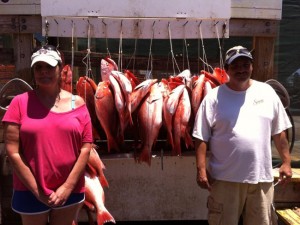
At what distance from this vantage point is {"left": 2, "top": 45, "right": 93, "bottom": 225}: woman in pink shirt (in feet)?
8.94

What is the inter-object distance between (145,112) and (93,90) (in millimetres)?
571

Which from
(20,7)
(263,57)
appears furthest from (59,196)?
(263,57)

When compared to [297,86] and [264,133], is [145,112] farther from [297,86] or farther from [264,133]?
[297,86]

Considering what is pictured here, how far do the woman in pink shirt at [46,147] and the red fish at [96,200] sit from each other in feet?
2.14

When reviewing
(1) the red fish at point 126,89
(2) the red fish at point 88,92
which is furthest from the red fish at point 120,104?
(2) the red fish at point 88,92

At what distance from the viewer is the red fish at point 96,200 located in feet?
11.6

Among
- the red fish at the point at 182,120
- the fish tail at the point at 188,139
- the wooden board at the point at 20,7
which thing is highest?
the wooden board at the point at 20,7

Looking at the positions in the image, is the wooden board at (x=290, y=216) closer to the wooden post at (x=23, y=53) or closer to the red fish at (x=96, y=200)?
the red fish at (x=96, y=200)

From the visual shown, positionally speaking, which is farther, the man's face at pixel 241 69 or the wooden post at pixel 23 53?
the wooden post at pixel 23 53

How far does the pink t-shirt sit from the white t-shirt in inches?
36.9

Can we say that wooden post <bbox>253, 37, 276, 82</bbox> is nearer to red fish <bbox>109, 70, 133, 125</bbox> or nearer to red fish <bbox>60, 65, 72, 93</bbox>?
red fish <bbox>109, 70, 133, 125</bbox>

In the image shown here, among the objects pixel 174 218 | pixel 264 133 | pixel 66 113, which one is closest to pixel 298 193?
pixel 174 218

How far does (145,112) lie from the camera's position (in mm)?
3961

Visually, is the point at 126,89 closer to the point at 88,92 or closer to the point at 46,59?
the point at 88,92
